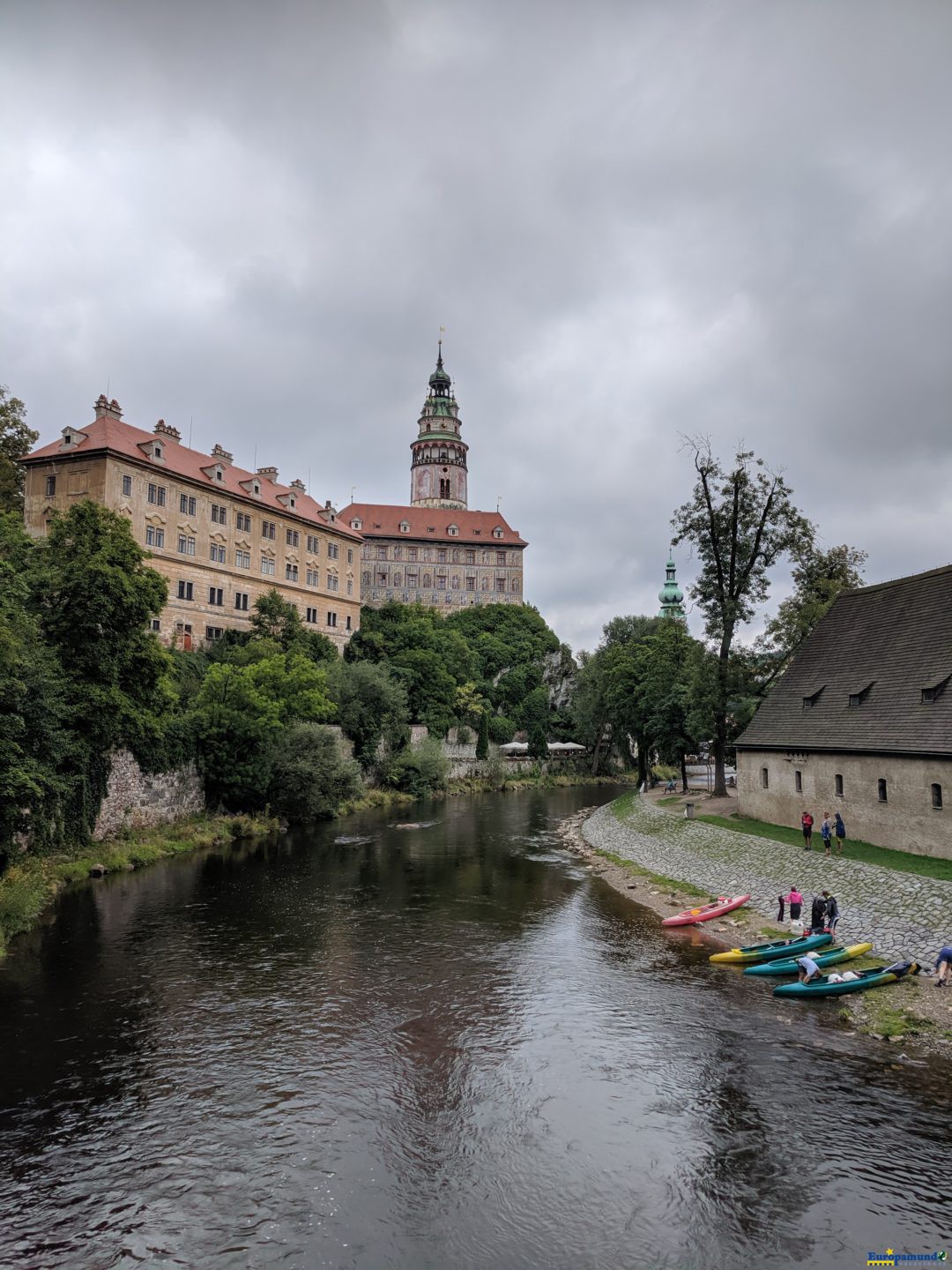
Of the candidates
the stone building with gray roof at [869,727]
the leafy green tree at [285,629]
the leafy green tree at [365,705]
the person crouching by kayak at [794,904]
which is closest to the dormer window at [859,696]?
the stone building with gray roof at [869,727]

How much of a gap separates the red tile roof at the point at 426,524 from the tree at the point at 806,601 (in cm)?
7080

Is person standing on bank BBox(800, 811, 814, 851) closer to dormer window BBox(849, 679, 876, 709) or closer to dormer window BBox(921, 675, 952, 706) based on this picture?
dormer window BBox(849, 679, 876, 709)

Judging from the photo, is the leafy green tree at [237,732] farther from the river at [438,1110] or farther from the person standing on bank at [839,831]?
the person standing on bank at [839,831]

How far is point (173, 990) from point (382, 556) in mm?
95945

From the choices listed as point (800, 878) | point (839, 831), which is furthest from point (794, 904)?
point (839, 831)

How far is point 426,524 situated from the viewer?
372ft

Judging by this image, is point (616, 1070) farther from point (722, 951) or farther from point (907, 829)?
point (907, 829)

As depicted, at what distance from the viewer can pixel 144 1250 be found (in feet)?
30.2

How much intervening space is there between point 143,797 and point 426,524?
82405 millimetres

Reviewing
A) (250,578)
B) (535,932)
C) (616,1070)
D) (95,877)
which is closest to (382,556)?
(250,578)

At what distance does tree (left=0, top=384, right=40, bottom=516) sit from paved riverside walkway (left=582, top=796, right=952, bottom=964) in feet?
139

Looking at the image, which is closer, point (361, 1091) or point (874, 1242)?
point (874, 1242)

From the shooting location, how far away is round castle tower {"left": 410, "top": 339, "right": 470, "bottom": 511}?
414 feet

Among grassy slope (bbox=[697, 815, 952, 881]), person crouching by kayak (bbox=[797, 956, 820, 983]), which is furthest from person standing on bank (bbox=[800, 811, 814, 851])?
person crouching by kayak (bbox=[797, 956, 820, 983])
